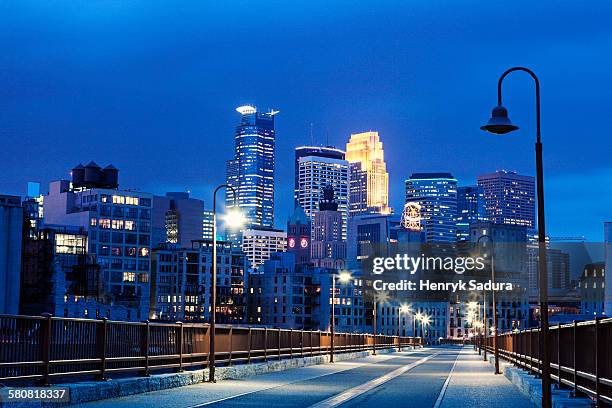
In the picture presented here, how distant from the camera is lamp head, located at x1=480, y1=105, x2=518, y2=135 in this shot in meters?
23.2

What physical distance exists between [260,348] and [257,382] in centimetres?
1010

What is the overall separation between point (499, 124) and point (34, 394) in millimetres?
11780

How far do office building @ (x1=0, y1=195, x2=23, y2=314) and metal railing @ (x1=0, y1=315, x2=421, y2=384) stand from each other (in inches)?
5154

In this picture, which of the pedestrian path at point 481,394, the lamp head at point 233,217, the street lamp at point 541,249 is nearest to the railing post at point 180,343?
the pedestrian path at point 481,394

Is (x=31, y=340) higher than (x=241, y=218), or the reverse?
(x=241, y=218)

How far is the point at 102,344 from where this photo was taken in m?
27.4

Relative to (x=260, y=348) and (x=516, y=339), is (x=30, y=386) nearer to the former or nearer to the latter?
(x=260, y=348)

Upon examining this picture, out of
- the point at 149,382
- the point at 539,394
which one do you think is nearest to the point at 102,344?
the point at 149,382

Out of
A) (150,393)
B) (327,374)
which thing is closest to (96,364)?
(150,393)

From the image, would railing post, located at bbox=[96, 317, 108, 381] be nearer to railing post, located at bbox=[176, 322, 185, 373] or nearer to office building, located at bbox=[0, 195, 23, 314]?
railing post, located at bbox=[176, 322, 185, 373]

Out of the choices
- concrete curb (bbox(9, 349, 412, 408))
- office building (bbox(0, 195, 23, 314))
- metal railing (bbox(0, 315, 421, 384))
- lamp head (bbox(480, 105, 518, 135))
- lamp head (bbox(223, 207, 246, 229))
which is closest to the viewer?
metal railing (bbox(0, 315, 421, 384))

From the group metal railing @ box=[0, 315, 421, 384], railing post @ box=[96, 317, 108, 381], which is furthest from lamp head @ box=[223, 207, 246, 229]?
railing post @ box=[96, 317, 108, 381]

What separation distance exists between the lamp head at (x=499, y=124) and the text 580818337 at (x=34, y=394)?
439 inches

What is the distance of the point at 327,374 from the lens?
44.3 m
